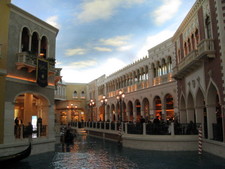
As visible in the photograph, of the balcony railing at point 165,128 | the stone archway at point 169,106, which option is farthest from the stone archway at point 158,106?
the balcony railing at point 165,128

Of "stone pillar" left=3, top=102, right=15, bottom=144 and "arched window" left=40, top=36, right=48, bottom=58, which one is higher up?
"arched window" left=40, top=36, right=48, bottom=58

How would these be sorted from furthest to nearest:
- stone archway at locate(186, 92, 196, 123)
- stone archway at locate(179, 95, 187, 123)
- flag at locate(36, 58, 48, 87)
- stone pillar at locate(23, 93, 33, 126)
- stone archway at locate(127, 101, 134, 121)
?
stone archway at locate(127, 101, 134, 121)
stone archway at locate(179, 95, 187, 123)
stone archway at locate(186, 92, 196, 123)
stone pillar at locate(23, 93, 33, 126)
flag at locate(36, 58, 48, 87)

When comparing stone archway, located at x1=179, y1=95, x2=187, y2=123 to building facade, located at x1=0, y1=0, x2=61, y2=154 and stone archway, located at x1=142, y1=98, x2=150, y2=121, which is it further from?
building facade, located at x1=0, y1=0, x2=61, y2=154

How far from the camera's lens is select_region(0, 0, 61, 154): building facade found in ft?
30.8

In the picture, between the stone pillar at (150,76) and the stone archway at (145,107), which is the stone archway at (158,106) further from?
the stone pillar at (150,76)

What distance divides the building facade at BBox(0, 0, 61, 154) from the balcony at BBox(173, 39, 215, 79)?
6933 mm

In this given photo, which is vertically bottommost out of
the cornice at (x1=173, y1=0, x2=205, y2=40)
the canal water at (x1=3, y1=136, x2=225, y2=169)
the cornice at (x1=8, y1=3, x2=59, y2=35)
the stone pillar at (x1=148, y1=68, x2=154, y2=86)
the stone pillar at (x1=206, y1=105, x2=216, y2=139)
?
the canal water at (x1=3, y1=136, x2=225, y2=169)

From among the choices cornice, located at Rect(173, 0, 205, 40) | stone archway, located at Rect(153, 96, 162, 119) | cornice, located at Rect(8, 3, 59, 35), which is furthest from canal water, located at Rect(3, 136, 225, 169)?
stone archway, located at Rect(153, 96, 162, 119)

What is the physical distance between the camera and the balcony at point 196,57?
31.2 ft

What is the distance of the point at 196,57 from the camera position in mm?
10531

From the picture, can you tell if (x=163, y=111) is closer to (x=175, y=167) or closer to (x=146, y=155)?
(x=146, y=155)

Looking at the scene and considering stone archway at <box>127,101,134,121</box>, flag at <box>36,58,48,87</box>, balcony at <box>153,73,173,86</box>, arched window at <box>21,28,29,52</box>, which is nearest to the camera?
flag at <box>36,58,48,87</box>

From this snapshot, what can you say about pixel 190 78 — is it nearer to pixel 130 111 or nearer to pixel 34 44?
pixel 34 44

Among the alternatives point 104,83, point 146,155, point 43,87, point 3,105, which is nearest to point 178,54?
point 146,155
